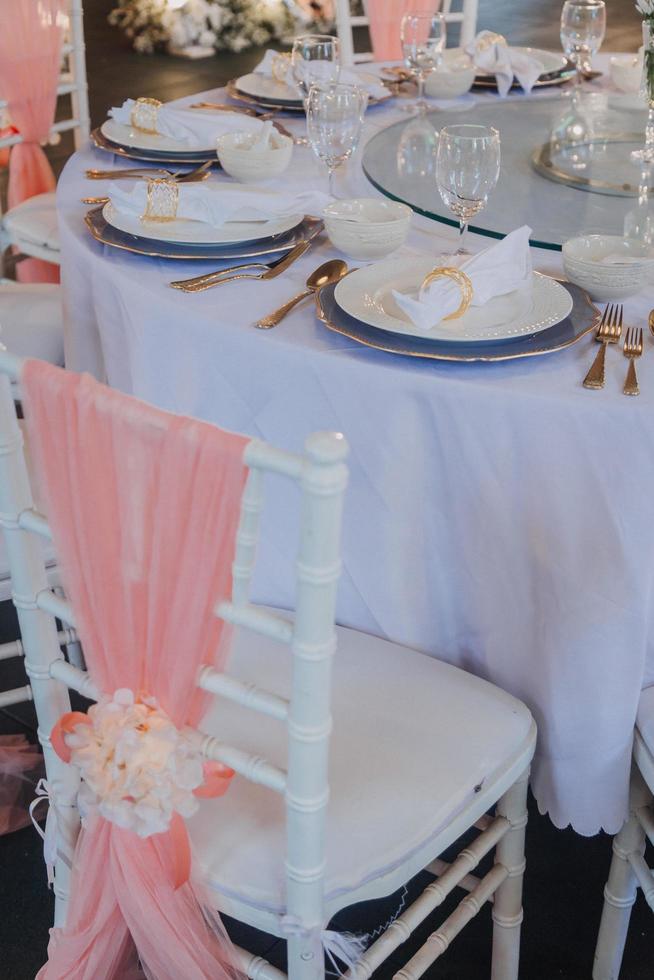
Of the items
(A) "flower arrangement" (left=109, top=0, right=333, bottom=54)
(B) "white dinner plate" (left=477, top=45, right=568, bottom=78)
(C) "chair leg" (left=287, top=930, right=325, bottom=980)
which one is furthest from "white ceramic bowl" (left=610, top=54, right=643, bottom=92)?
(A) "flower arrangement" (left=109, top=0, right=333, bottom=54)

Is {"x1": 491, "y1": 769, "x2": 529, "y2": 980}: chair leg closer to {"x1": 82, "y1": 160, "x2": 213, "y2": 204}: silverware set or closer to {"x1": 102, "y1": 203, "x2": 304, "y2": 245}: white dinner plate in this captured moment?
{"x1": 102, "y1": 203, "x2": 304, "y2": 245}: white dinner plate

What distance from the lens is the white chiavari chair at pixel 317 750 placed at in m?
0.89

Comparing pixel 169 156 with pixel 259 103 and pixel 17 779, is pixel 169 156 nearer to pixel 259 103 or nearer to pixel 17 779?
pixel 259 103

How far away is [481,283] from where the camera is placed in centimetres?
132

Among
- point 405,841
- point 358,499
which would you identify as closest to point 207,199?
point 358,499

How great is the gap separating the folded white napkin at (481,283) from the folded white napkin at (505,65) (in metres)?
1.11

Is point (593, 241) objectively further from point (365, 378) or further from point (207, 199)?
point (207, 199)

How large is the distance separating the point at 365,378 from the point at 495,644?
1.23 ft

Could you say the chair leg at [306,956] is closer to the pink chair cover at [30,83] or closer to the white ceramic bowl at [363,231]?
the white ceramic bowl at [363,231]

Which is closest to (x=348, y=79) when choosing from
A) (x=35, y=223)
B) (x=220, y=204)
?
(x=220, y=204)

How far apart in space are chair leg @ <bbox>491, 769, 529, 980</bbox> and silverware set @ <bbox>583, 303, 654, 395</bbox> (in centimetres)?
46

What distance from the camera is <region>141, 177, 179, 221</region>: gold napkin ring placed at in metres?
1.57

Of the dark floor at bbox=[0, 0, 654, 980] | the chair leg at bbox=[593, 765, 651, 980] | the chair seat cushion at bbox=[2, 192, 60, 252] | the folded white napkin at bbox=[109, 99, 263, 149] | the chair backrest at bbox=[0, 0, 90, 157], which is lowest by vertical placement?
the dark floor at bbox=[0, 0, 654, 980]

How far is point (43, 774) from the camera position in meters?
1.89
